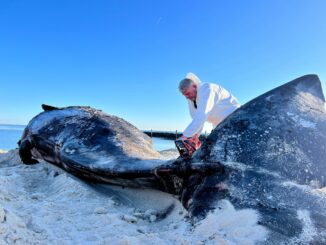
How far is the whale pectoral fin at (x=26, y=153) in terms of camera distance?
19.5 ft

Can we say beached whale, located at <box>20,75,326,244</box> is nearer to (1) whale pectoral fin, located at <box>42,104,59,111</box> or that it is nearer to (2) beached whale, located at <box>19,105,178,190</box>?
(2) beached whale, located at <box>19,105,178,190</box>

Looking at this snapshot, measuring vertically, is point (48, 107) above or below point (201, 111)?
below

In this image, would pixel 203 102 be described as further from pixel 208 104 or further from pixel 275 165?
pixel 275 165

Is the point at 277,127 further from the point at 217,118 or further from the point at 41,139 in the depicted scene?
the point at 41,139

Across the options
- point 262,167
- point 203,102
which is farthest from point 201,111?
point 262,167

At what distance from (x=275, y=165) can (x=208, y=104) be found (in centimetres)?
190

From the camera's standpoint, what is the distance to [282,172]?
2727mm

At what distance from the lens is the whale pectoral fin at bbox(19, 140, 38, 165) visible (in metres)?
5.93

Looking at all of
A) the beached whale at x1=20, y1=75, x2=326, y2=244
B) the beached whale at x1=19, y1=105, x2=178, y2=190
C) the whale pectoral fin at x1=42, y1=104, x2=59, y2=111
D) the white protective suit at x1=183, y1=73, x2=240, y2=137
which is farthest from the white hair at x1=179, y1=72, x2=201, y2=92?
the whale pectoral fin at x1=42, y1=104, x2=59, y2=111

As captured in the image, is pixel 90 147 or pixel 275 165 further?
pixel 90 147

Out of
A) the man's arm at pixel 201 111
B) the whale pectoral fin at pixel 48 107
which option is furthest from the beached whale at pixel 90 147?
the man's arm at pixel 201 111

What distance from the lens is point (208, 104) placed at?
4.56 meters

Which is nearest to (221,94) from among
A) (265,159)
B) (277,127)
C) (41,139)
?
(277,127)

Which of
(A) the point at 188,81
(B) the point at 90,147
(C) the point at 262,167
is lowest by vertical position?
(B) the point at 90,147
